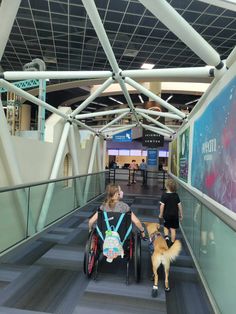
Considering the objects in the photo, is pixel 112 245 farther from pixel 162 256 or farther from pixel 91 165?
pixel 91 165

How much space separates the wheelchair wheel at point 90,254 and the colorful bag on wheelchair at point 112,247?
0.71 ft

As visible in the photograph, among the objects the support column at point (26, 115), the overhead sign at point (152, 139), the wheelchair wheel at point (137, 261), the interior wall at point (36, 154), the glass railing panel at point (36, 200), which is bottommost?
the wheelchair wheel at point (137, 261)

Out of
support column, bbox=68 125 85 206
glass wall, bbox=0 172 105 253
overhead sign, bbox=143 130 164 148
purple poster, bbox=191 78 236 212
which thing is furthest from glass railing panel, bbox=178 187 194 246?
overhead sign, bbox=143 130 164 148

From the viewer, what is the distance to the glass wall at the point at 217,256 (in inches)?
113

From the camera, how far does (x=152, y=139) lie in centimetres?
1872

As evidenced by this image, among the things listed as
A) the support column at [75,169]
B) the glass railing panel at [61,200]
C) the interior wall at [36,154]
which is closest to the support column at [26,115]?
the support column at [75,169]

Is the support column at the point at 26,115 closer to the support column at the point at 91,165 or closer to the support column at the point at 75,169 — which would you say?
the support column at the point at 91,165

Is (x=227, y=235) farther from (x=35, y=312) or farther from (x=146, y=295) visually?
(x=35, y=312)

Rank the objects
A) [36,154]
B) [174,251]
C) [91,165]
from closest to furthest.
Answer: [174,251] < [36,154] < [91,165]

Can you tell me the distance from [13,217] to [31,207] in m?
0.56

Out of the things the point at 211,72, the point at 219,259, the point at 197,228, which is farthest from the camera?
the point at 197,228

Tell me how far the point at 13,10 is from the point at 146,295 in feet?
12.5

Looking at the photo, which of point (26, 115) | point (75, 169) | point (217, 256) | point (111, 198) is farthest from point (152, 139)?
point (217, 256)

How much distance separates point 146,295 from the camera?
3809 millimetres
